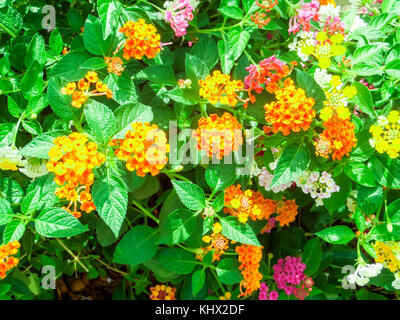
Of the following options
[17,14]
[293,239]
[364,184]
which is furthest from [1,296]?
[364,184]

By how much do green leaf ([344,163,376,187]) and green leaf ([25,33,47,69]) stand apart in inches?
47.6

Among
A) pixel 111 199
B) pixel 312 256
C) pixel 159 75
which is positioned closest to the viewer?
pixel 111 199

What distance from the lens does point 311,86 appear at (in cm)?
150

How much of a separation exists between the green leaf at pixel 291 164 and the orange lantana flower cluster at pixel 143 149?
425mm

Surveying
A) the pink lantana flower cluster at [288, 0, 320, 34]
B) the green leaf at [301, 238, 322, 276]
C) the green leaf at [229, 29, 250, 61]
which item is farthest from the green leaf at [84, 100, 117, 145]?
the green leaf at [301, 238, 322, 276]

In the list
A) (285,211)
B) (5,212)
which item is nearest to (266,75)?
(285,211)

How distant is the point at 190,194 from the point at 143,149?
0.33 m

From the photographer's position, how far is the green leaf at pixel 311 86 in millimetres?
1496

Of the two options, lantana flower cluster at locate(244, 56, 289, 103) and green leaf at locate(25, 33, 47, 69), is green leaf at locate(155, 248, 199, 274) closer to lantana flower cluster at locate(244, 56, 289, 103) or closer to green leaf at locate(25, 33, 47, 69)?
lantana flower cluster at locate(244, 56, 289, 103)

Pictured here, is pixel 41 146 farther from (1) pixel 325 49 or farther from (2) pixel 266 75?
(1) pixel 325 49

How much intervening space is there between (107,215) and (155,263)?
2.02 ft

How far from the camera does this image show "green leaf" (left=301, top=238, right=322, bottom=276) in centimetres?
191

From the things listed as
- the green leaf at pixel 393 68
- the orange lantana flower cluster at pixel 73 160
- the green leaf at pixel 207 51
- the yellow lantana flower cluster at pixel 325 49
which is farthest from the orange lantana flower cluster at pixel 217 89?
the green leaf at pixel 393 68

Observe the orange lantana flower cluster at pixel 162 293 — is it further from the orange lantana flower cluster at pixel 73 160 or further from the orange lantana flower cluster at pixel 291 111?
the orange lantana flower cluster at pixel 291 111
